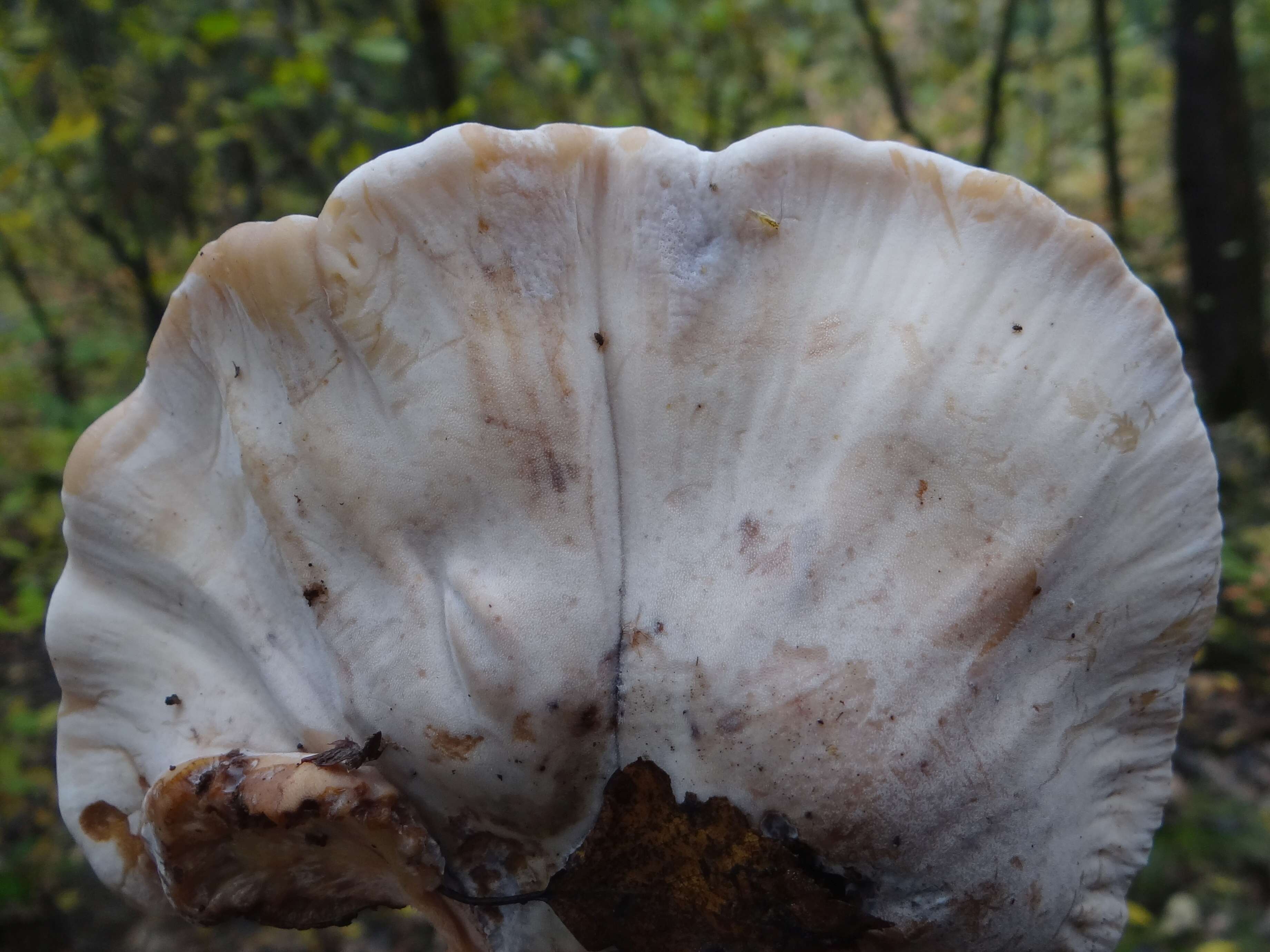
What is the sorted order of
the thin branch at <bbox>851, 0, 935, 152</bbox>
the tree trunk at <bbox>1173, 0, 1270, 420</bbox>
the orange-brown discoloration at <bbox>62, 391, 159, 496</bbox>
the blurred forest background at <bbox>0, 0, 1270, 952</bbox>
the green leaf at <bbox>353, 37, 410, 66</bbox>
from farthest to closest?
the tree trunk at <bbox>1173, 0, 1270, 420</bbox> < the thin branch at <bbox>851, 0, 935, 152</bbox> < the blurred forest background at <bbox>0, 0, 1270, 952</bbox> < the green leaf at <bbox>353, 37, 410, 66</bbox> < the orange-brown discoloration at <bbox>62, 391, 159, 496</bbox>

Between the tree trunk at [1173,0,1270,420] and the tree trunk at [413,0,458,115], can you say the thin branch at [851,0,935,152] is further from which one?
the tree trunk at [1173,0,1270,420]

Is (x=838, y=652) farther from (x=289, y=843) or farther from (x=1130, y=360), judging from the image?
(x=289, y=843)

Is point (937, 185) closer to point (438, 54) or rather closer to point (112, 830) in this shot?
point (112, 830)

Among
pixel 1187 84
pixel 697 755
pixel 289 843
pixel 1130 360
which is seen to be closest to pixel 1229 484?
pixel 1187 84

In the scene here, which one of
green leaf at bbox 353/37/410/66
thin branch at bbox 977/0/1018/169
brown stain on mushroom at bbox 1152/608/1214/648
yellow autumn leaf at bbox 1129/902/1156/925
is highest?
green leaf at bbox 353/37/410/66

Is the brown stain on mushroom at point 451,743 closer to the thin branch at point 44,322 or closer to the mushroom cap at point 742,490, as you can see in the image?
the mushroom cap at point 742,490

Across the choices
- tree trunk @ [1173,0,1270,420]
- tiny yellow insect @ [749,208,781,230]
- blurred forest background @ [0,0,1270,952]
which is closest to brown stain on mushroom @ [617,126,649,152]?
tiny yellow insect @ [749,208,781,230]

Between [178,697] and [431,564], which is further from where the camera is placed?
[178,697]
